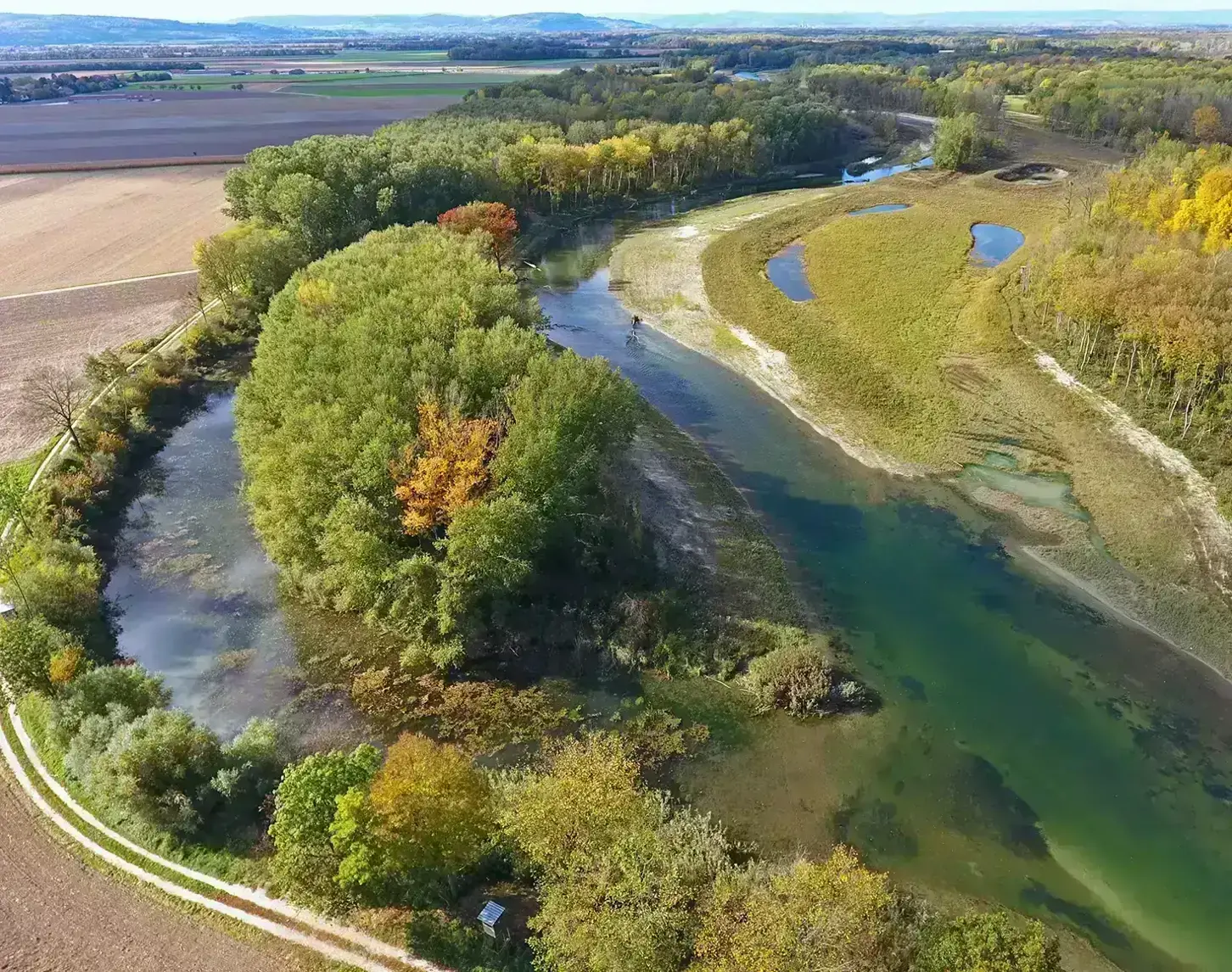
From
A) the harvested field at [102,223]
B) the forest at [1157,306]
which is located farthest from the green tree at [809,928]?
the harvested field at [102,223]

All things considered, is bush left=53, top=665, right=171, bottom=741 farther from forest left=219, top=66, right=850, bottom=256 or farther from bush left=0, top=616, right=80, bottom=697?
forest left=219, top=66, right=850, bottom=256

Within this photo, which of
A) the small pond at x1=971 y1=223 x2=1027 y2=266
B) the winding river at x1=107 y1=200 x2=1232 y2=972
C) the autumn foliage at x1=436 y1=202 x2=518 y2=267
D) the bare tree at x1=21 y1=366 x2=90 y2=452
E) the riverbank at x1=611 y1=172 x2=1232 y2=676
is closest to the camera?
the winding river at x1=107 y1=200 x2=1232 y2=972

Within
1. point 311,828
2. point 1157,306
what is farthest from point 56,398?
point 1157,306

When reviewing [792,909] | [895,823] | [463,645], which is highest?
[792,909]

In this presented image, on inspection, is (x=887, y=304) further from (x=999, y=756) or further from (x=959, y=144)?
(x=959, y=144)

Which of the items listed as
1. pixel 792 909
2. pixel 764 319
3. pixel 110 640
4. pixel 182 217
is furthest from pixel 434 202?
pixel 792 909

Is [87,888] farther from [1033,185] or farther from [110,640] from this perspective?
[1033,185]

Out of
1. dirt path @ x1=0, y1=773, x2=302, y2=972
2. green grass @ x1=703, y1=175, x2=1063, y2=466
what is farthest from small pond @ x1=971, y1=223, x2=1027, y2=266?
dirt path @ x1=0, y1=773, x2=302, y2=972
